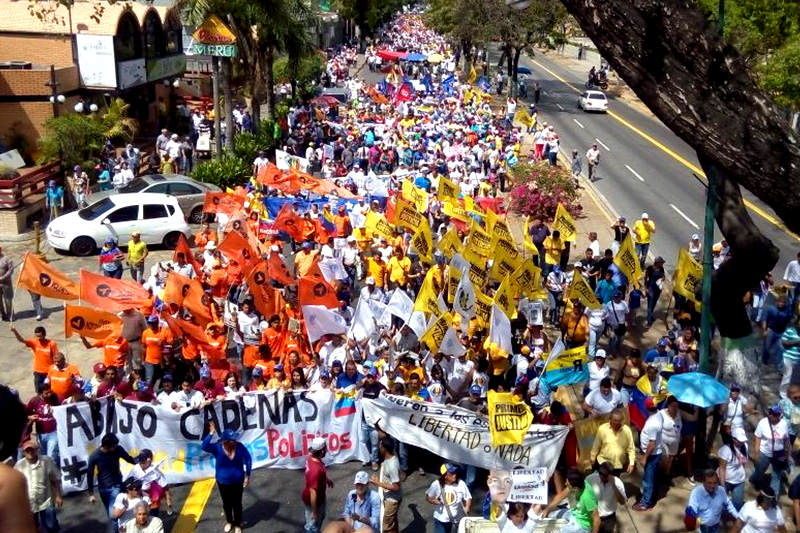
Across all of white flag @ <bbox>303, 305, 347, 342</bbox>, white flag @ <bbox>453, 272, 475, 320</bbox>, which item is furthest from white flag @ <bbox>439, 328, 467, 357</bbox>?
white flag @ <bbox>303, 305, 347, 342</bbox>

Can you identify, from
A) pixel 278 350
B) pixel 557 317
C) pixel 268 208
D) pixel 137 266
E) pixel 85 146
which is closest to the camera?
pixel 278 350

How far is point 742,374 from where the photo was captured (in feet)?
20.4

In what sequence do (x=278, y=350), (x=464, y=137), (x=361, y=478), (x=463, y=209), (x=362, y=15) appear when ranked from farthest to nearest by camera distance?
(x=362, y=15), (x=464, y=137), (x=463, y=209), (x=278, y=350), (x=361, y=478)

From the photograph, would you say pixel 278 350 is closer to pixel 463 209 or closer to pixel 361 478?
pixel 361 478

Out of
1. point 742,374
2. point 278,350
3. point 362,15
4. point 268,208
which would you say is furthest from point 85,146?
point 362,15

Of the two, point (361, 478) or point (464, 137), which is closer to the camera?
point (361, 478)

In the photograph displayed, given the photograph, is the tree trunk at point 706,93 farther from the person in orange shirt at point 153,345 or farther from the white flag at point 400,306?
the person in orange shirt at point 153,345

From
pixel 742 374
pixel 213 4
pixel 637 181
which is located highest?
pixel 213 4

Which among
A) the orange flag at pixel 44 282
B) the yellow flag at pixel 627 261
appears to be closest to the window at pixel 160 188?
the orange flag at pixel 44 282

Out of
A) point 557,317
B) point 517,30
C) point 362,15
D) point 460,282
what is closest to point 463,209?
point 557,317

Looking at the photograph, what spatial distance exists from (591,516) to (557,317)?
7633 millimetres

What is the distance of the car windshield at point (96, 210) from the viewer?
2066 centimetres

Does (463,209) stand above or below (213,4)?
below

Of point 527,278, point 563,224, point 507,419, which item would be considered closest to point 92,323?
point 507,419
